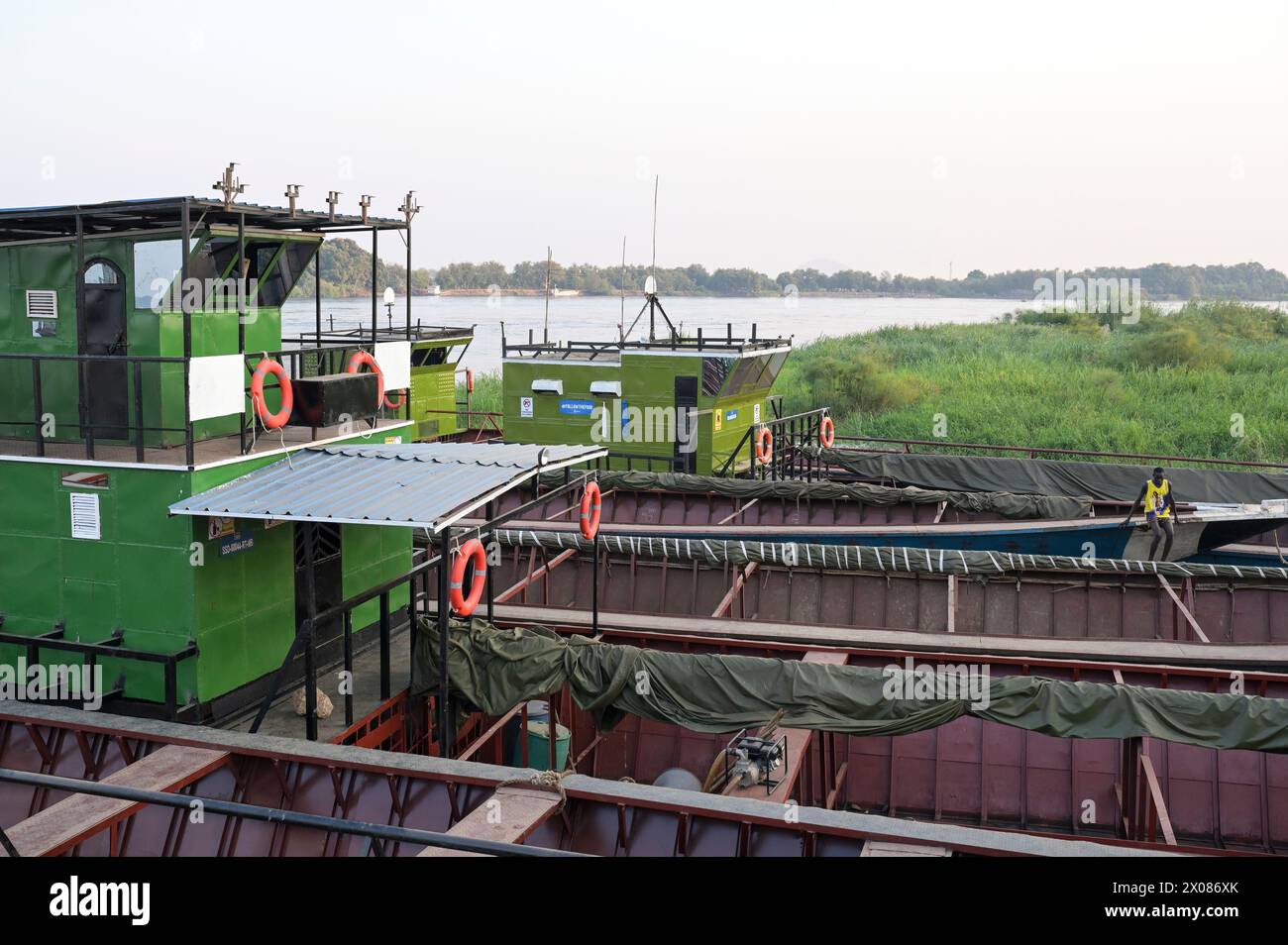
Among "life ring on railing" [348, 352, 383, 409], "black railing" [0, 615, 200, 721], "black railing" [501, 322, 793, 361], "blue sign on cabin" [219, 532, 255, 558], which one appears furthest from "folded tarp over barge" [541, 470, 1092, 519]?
"black railing" [0, 615, 200, 721]

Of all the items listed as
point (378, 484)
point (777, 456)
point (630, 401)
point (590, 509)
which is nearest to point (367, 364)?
point (378, 484)

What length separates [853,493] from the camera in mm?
20438

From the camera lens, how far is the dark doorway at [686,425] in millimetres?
23281

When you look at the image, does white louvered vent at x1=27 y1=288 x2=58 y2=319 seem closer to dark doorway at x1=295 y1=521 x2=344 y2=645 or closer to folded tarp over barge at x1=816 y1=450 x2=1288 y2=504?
dark doorway at x1=295 y1=521 x2=344 y2=645

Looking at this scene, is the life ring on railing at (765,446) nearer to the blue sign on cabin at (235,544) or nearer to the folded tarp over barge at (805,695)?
the folded tarp over barge at (805,695)

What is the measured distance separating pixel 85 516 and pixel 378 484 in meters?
2.94

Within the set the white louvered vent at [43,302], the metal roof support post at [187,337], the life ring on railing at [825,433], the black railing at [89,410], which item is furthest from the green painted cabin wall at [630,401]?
the metal roof support post at [187,337]

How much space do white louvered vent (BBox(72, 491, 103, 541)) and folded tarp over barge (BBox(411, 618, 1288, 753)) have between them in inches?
127

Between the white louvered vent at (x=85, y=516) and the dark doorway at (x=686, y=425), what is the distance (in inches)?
555

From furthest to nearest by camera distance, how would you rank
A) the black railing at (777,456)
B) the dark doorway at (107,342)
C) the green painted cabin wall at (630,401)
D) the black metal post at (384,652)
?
1. the black railing at (777,456)
2. the green painted cabin wall at (630,401)
3. the dark doorway at (107,342)
4. the black metal post at (384,652)

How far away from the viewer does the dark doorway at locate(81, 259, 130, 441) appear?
1159 centimetres

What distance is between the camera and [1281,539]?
21156 mm
